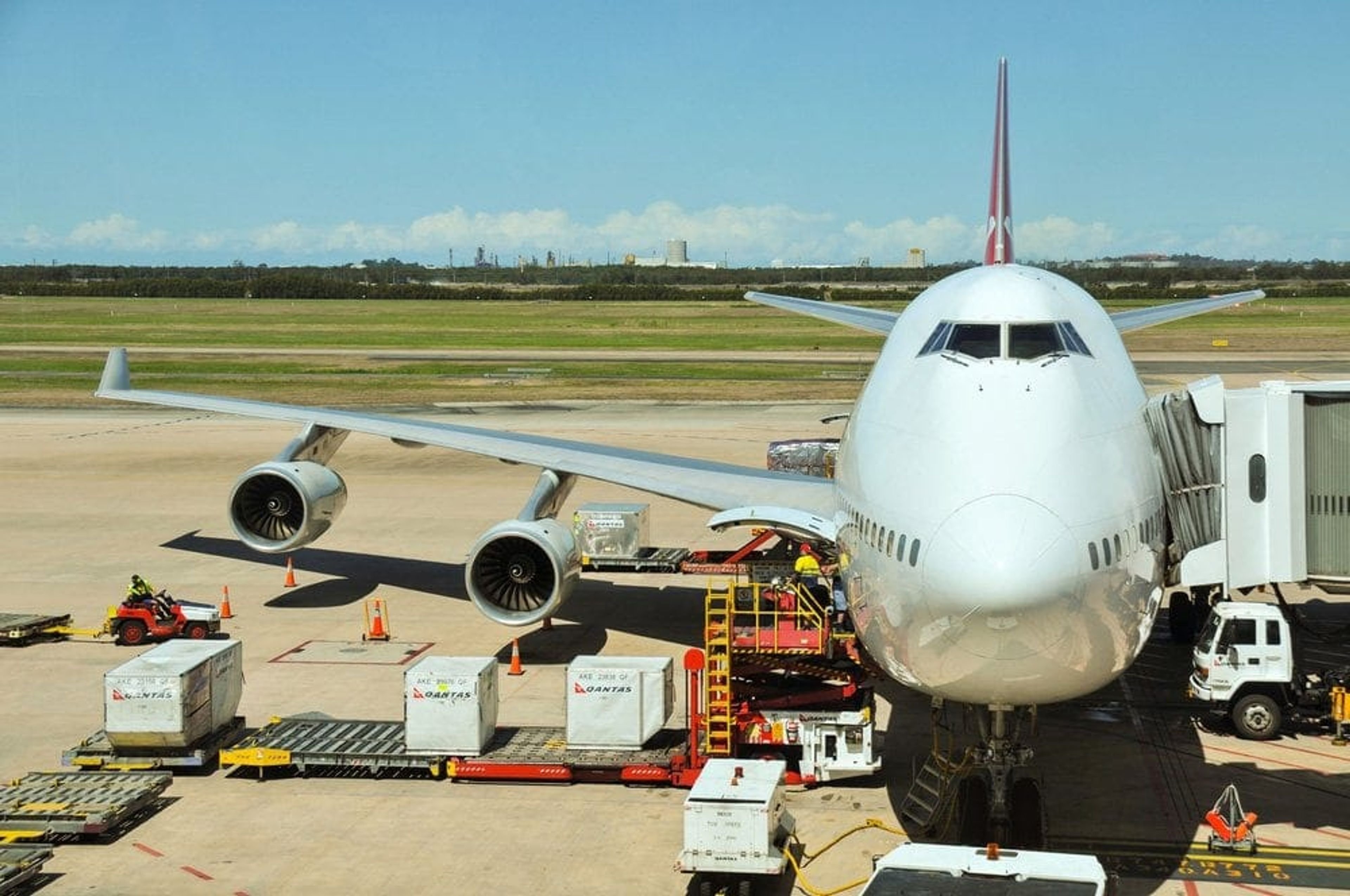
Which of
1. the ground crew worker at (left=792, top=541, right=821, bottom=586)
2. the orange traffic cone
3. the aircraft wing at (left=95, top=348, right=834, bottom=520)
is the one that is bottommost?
the orange traffic cone

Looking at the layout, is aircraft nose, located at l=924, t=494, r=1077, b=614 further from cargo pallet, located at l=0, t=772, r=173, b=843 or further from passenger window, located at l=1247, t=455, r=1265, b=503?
cargo pallet, located at l=0, t=772, r=173, b=843

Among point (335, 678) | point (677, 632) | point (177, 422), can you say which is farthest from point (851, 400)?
point (335, 678)

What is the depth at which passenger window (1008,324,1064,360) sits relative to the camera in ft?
44.7

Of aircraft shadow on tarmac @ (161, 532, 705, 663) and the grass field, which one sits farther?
the grass field

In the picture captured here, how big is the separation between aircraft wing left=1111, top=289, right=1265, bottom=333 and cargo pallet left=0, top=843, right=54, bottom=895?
50.7 feet

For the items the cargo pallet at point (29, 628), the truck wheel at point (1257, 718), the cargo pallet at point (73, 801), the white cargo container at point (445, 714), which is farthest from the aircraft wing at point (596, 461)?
the cargo pallet at point (73, 801)

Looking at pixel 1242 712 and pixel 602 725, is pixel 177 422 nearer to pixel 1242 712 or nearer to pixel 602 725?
pixel 602 725

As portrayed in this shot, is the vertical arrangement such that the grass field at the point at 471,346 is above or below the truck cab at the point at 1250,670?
above

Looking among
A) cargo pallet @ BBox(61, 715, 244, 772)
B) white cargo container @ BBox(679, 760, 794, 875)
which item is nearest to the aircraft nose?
white cargo container @ BBox(679, 760, 794, 875)

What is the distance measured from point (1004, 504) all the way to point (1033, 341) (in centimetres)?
226

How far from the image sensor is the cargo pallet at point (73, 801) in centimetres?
1658

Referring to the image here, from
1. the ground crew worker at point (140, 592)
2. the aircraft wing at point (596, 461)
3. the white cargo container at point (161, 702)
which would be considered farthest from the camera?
the ground crew worker at point (140, 592)

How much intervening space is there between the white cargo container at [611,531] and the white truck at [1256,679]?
12.8 m

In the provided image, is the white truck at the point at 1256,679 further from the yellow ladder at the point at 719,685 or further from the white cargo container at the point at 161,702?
the white cargo container at the point at 161,702
